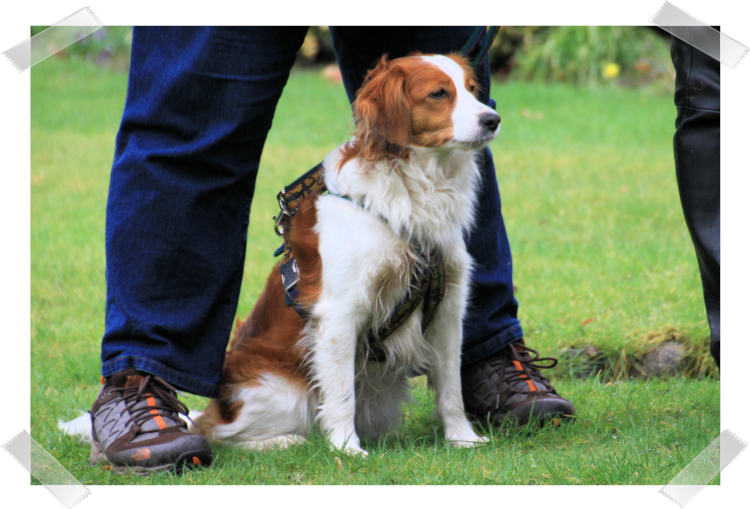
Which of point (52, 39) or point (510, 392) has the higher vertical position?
point (52, 39)

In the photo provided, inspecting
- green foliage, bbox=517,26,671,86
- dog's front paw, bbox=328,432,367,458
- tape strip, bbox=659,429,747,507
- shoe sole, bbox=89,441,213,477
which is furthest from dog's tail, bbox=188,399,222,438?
green foliage, bbox=517,26,671,86

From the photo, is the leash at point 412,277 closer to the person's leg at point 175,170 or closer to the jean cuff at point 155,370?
the person's leg at point 175,170

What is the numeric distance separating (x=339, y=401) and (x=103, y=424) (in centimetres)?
70

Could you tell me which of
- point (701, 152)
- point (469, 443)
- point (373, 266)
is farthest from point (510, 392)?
point (701, 152)

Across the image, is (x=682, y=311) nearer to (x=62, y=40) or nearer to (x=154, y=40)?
(x=154, y=40)

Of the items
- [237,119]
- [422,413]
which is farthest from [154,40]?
[422,413]

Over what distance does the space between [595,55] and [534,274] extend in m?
6.29

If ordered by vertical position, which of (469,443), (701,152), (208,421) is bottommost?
(469,443)

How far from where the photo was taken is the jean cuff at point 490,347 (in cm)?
269

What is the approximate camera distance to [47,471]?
180cm

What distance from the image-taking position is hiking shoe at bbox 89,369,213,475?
2039 mm

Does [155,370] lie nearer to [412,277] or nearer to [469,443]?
[412,277]

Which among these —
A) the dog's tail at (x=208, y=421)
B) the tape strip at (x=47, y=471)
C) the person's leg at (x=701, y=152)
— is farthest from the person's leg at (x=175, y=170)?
the person's leg at (x=701, y=152)

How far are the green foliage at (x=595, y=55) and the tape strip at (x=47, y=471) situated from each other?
874 cm
